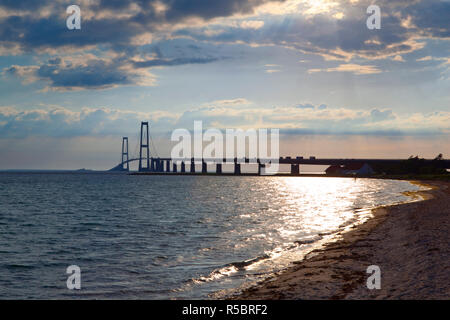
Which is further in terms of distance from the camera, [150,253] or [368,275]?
[150,253]

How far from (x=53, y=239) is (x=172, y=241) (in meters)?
8.14

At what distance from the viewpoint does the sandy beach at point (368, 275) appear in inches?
492

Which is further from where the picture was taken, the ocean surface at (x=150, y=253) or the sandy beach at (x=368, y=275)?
the ocean surface at (x=150, y=253)

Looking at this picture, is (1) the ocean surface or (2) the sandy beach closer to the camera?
(2) the sandy beach

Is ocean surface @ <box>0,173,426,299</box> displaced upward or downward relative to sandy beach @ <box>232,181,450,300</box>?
downward

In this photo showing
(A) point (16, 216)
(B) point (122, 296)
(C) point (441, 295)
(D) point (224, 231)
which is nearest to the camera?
(C) point (441, 295)

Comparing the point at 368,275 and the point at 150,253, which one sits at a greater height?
the point at 368,275

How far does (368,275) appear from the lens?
14.8m

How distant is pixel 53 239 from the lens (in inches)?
1138

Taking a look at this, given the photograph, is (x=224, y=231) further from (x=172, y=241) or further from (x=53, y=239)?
(x=53, y=239)

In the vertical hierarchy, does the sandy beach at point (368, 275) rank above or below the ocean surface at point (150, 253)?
above

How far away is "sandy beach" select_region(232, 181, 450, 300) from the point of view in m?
12.5
